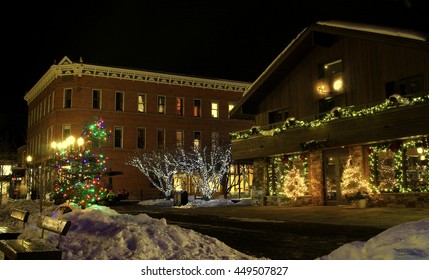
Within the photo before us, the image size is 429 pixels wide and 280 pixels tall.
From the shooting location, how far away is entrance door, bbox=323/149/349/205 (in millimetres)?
21891

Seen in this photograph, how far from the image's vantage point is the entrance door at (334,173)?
862 inches

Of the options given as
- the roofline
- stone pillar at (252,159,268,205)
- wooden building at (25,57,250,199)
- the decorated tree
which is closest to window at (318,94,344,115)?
stone pillar at (252,159,268,205)

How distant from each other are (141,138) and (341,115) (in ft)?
80.5

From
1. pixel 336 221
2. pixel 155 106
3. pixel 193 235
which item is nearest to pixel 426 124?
pixel 336 221

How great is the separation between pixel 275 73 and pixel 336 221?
1314cm

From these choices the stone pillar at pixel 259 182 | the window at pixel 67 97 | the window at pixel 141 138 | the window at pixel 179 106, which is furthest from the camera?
the window at pixel 179 106

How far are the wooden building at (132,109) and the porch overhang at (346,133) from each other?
12.2m

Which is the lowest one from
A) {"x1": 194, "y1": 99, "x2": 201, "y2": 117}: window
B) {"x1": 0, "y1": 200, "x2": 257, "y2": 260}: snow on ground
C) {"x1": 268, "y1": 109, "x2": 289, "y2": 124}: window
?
{"x1": 0, "y1": 200, "x2": 257, "y2": 260}: snow on ground

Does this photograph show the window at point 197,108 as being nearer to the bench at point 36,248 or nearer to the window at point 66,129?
the window at point 66,129

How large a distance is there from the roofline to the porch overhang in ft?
57.3

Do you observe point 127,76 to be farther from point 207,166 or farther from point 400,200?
point 400,200

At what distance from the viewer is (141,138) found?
42.3 m

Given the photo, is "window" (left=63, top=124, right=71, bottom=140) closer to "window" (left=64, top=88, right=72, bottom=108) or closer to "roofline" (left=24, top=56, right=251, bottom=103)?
"window" (left=64, top=88, right=72, bottom=108)

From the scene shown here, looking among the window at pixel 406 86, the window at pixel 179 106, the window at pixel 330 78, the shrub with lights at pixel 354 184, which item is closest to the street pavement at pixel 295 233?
the shrub with lights at pixel 354 184
